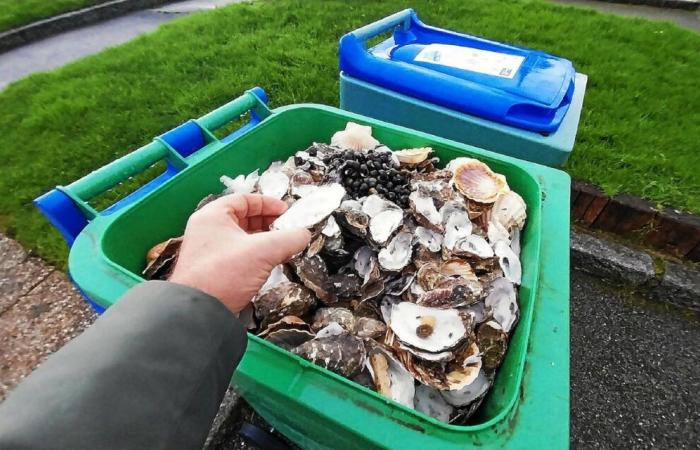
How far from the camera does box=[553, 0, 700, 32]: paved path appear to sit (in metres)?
3.60

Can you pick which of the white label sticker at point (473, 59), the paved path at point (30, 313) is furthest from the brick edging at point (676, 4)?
the paved path at point (30, 313)

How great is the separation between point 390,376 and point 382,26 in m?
1.24

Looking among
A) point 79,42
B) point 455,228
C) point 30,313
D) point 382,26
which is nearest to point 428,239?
point 455,228

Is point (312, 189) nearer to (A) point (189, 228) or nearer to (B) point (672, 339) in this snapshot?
(A) point (189, 228)

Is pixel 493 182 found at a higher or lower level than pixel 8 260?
higher

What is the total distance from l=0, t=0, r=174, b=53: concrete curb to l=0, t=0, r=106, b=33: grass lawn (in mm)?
51

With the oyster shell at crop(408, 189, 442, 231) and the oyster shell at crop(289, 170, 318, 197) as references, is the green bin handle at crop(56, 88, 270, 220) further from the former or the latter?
the oyster shell at crop(408, 189, 442, 231)

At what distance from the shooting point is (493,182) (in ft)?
3.45

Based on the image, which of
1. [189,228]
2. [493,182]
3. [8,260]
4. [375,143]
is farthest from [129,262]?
[8,260]

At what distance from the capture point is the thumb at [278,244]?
724 millimetres

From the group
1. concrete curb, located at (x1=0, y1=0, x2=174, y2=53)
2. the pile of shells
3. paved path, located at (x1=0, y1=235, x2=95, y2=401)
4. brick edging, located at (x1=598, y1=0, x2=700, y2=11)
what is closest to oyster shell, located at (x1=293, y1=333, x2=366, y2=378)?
the pile of shells

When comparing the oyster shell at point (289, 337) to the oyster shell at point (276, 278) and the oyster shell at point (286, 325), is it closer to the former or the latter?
the oyster shell at point (286, 325)

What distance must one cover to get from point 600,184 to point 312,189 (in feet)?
4.57

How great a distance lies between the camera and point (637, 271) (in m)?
1.68
